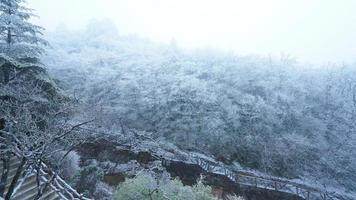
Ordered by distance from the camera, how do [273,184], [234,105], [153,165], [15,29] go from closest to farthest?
[15,29]
[273,184]
[153,165]
[234,105]

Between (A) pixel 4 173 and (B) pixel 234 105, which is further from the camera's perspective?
(B) pixel 234 105

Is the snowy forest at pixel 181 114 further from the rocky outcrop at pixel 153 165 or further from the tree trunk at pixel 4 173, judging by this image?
the tree trunk at pixel 4 173

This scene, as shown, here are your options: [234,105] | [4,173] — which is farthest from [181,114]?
[4,173]

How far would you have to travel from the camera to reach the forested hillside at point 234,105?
21703 millimetres

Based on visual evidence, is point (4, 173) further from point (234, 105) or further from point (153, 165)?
point (234, 105)

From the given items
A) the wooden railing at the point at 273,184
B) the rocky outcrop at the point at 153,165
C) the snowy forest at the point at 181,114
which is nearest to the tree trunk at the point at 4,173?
the snowy forest at the point at 181,114

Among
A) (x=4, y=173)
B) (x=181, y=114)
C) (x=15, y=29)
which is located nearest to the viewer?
(x=4, y=173)

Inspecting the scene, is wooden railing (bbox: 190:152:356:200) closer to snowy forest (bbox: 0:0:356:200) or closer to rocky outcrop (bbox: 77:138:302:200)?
rocky outcrop (bbox: 77:138:302:200)

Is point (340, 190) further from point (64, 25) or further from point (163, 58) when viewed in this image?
point (64, 25)

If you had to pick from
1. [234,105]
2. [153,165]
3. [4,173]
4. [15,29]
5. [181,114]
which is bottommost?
[153,165]

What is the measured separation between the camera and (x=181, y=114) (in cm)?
2355

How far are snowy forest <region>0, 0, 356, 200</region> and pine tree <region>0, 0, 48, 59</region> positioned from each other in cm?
4

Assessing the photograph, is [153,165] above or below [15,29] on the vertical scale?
below

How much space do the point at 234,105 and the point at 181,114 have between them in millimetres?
4633
